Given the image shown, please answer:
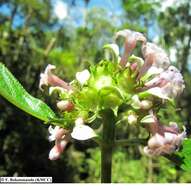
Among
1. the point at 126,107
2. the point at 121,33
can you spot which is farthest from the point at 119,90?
the point at 121,33

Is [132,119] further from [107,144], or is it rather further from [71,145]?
[71,145]

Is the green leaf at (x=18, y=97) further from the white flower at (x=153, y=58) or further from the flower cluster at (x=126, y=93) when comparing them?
the white flower at (x=153, y=58)

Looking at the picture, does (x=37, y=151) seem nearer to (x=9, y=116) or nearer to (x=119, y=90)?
(x=9, y=116)

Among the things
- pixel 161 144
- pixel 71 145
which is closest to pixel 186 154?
pixel 161 144

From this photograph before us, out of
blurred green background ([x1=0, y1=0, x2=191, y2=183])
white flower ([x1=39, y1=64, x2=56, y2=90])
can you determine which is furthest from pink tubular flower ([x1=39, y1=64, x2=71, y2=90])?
blurred green background ([x1=0, y1=0, x2=191, y2=183])

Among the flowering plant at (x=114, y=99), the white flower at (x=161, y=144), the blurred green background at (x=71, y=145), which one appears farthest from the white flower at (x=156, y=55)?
the blurred green background at (x=71, y=145)
